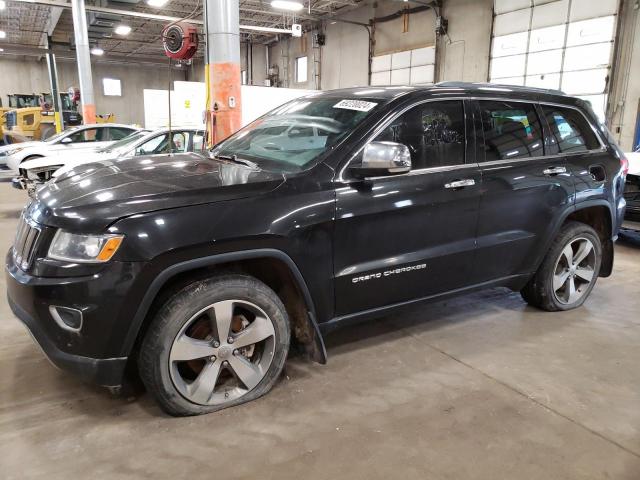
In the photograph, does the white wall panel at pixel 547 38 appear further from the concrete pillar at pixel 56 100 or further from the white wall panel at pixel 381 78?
the concrete pillar at pixel 56 100

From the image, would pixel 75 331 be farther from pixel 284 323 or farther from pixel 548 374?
pixel 548 374

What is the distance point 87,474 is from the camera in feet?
6.51

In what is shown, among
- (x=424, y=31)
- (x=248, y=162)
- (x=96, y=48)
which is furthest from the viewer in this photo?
(x=96, y=48)

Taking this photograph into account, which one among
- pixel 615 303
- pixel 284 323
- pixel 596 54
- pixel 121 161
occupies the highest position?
pixel 596 54

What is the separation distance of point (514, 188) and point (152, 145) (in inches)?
257

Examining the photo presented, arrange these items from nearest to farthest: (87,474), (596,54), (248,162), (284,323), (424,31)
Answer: (87,474), (284,323), (248,162), (596,54), (424,31)

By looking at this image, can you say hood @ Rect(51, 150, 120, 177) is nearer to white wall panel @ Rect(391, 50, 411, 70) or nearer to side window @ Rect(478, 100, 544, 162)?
side window @ Rect(478, 100, 544, 162)

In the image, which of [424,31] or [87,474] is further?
[424,31]

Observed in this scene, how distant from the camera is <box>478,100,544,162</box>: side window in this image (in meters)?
3.10

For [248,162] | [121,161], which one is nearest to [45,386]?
[121,161]

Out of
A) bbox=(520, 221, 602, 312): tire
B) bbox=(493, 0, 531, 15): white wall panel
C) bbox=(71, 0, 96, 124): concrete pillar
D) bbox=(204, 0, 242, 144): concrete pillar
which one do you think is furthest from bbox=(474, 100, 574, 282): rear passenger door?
bbox=(71, 0, 96, 124): concrete pillar

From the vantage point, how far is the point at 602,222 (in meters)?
3.88

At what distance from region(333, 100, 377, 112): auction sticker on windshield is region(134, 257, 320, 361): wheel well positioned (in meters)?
1.06

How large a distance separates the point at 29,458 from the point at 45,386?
0.64 meters
